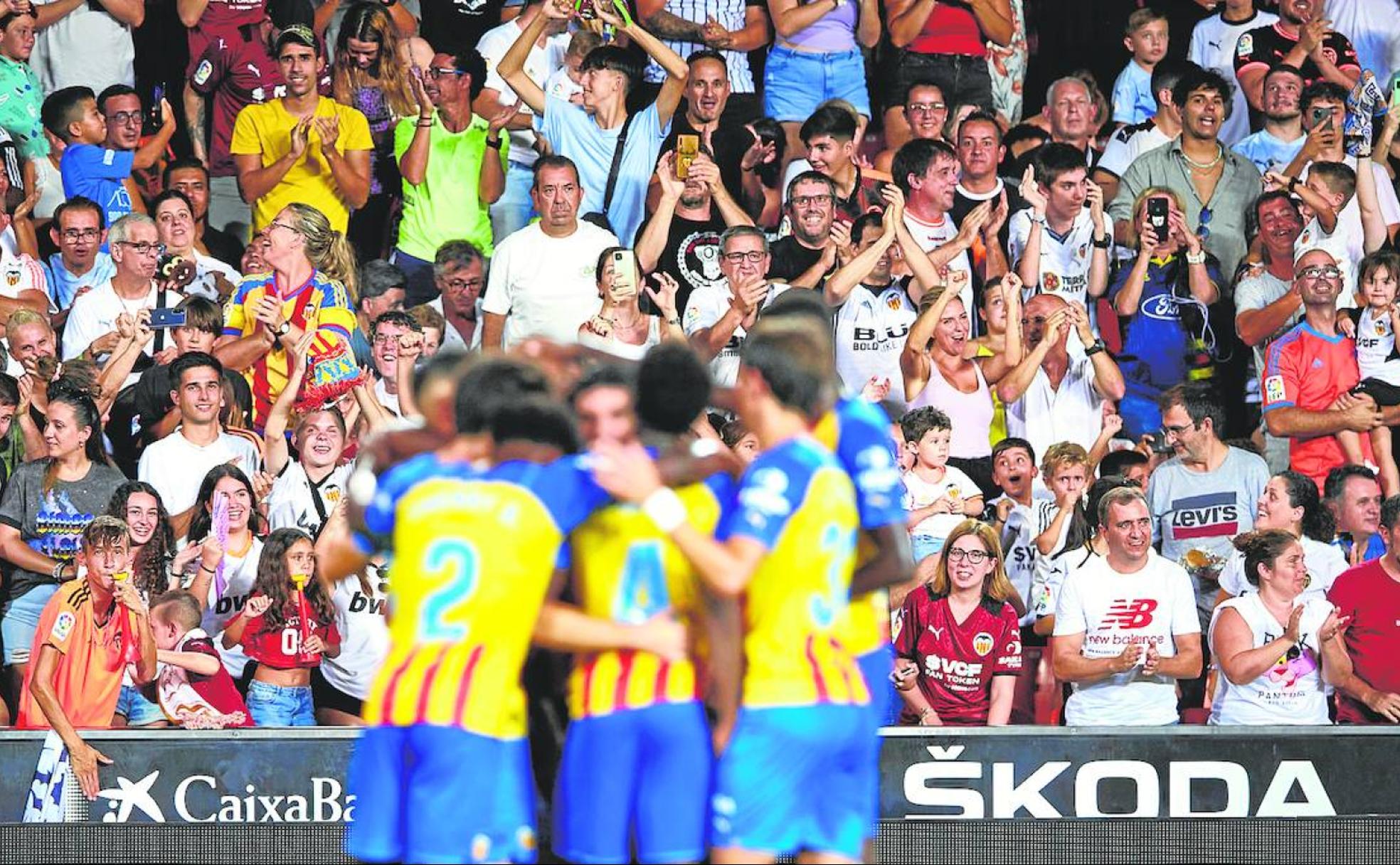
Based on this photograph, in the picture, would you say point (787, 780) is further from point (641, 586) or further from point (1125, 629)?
point (1125, 629)

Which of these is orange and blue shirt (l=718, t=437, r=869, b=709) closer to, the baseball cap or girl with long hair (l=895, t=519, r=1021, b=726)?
girl with long hair (l=895, t=519, r=1021, b=726)

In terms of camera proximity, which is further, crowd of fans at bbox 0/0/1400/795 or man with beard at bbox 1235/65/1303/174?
man with beard at bbox 1235/65/1303/174

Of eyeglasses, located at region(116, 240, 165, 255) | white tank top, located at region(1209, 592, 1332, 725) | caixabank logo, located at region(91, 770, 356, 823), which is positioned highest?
eyeglasses, located at region(116, 240, 165, 255)

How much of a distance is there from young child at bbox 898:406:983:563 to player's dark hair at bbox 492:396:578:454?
4336 millimetres

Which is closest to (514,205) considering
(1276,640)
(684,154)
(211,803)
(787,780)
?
(684,154)

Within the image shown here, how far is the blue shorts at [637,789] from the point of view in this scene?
582cm

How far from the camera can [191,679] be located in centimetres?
920

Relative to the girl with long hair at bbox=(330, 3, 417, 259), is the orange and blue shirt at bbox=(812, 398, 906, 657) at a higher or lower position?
lower

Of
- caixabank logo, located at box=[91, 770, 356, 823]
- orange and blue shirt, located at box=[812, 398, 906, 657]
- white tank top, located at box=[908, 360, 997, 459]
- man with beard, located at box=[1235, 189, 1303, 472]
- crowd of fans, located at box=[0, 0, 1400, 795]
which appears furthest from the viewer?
man with beard, located at box=[1235, 189, 1303, 472]

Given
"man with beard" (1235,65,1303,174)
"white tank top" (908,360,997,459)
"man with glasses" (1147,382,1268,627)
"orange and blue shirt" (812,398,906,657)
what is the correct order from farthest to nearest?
1. "man with beard" (1235,65,1303,174)
2. "white tank top" (908,360,997,459)
3. "man with glasses" (1147,382,1268,627)
4. "orange and blue shirt" (812,398,906,657)

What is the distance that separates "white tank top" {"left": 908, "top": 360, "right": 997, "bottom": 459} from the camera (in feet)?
35.1

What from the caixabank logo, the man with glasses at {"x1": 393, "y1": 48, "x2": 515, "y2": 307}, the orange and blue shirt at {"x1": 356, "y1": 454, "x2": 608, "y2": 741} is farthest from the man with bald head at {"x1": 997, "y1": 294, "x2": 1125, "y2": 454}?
the orange and blue shirt at {"x1": 356, "y1": 454, "x2": 608, "y2": 741}

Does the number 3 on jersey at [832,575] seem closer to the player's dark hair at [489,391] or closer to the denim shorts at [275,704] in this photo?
the player's dark hair at [489,391]

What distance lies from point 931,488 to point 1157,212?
2.40 m
